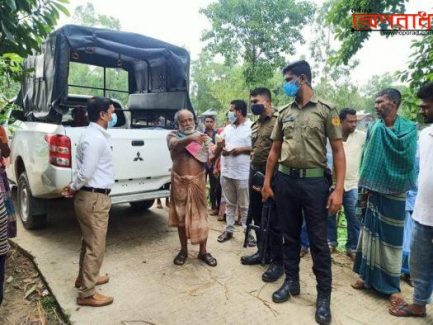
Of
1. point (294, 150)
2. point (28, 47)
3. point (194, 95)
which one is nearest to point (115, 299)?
point (294, 150)

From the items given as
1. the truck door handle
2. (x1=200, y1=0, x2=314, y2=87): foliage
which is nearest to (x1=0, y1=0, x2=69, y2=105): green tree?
the truck door handle

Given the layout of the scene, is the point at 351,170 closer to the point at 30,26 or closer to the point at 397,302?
the point at 397,302

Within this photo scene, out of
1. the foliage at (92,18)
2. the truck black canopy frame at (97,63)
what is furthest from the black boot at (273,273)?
the foliage at (92,18)

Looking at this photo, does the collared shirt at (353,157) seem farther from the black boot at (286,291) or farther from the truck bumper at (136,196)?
the truck bumper at (136,196)

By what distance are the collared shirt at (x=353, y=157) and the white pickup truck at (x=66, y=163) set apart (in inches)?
84.1

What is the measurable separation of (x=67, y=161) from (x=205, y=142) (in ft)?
4.68

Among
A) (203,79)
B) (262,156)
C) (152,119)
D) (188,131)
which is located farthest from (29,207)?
(203,79)

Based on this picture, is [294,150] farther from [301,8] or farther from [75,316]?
[301,8]

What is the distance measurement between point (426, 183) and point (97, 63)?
16.2ft

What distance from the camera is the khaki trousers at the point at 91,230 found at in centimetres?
271

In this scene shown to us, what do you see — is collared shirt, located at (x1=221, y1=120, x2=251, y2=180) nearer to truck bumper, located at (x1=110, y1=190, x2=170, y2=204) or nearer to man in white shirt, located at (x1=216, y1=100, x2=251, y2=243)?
man in white shirt, located at (x1=216, y1=100, x2=251, y2=243)

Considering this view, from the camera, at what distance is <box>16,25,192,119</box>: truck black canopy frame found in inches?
153

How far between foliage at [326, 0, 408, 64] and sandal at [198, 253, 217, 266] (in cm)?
415

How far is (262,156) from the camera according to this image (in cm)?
353
